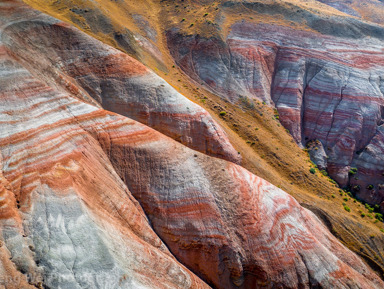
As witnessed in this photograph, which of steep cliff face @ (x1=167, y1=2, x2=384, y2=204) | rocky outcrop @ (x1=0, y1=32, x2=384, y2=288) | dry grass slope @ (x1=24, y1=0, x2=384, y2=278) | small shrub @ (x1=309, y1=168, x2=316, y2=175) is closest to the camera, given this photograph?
rocky outcrop @ (x1=0, y1=32, x2=384, y2=288)

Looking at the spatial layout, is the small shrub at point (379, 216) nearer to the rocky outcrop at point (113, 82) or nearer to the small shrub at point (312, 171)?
the small shrub at point (312, 171)

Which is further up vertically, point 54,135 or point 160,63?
point 160,63

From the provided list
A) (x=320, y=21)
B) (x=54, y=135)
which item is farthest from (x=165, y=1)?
(x=54, y=135)

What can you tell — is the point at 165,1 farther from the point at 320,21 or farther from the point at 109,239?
the point at 109,239

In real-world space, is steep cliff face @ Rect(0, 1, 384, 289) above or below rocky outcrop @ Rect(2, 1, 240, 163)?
below

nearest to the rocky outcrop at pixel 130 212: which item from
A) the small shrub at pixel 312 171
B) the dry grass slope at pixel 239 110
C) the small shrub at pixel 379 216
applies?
the dry grass slope at pixel 239 110

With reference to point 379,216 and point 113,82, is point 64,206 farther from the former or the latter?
point 379,216

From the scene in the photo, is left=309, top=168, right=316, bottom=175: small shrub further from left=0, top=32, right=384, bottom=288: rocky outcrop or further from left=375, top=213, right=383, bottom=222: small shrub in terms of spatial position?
left=0, top=32, right=384, bottom=288: rocky outcrop

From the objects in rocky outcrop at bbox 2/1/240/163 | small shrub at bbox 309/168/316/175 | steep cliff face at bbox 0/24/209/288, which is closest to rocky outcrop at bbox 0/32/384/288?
steep cliff face at bbox 0/24/209/288

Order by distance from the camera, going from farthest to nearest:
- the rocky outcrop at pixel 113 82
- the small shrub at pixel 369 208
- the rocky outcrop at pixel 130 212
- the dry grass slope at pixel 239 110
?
the small shrub at pixel 369 208
the dry grass slope at pixel 239 110
the rocky outcrop at pixel 113 82
the rocky outcrop at pixel 130 212
